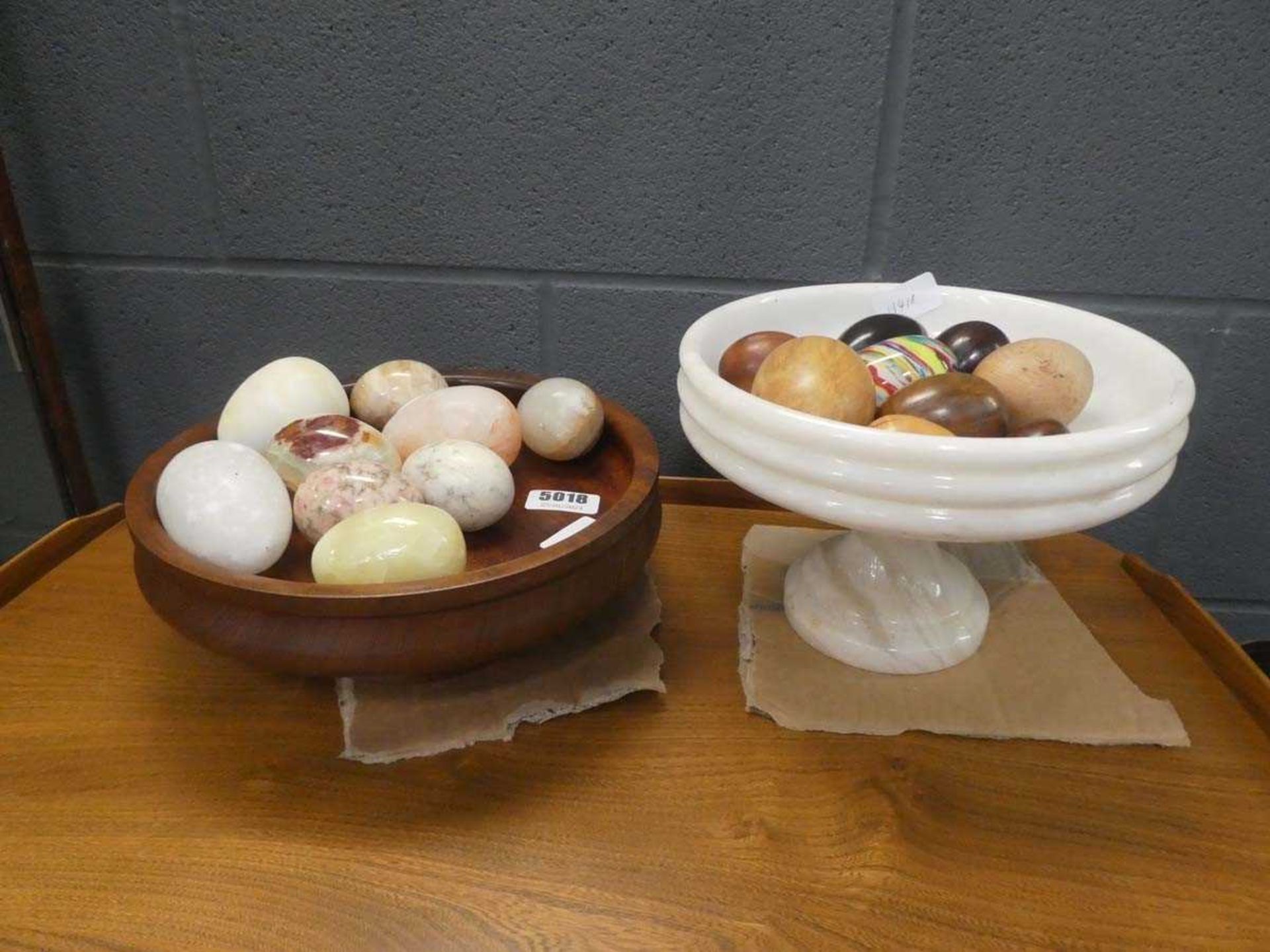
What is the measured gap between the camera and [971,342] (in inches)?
20.0

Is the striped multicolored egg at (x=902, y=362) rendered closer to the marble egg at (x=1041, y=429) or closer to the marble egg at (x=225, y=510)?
the marble egg at (x=1041, y=429)

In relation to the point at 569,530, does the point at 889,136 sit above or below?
above

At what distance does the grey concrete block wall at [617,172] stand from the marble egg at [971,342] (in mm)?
149

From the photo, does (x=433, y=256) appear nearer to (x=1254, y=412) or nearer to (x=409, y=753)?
(x=409, y=753)

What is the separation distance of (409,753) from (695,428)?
214 mm

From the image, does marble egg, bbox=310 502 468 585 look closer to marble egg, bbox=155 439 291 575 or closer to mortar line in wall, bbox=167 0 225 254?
marble egg, bbox=155 439 291 575

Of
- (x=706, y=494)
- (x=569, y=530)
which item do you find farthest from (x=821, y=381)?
(x=706, y=494)

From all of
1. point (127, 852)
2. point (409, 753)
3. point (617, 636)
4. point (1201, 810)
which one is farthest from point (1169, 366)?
point (127, 852)

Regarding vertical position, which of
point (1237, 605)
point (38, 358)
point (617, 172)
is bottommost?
point (1237, 605)

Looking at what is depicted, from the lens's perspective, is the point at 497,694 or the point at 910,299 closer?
the point at 497,694

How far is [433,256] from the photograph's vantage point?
0.66 m

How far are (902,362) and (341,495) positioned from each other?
0.31 meters

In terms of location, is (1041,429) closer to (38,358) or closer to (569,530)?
(569,530)

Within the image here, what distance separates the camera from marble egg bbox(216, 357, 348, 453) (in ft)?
1.66
